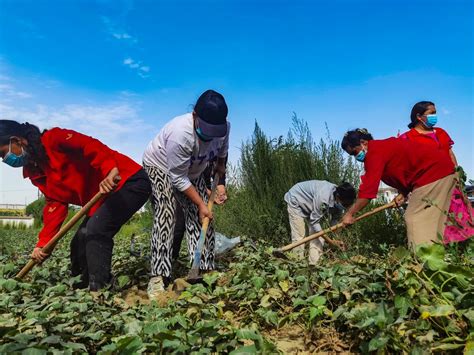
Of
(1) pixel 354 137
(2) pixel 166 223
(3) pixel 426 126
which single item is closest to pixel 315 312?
(2) pixel 166 223

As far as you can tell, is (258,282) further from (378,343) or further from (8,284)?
(8,284)

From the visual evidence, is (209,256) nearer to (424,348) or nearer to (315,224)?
(315,224)

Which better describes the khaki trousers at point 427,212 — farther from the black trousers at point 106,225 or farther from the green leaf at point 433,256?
the black trousers at point 106,225

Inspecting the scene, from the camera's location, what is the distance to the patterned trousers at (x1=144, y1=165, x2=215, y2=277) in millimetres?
3514

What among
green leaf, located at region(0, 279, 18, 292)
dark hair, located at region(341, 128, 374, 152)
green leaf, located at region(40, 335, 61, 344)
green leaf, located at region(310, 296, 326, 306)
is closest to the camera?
green leaf, located at region(40, 335, 61, 344)

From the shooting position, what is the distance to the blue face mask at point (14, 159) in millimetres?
3172

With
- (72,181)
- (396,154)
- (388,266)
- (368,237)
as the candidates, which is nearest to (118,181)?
(72,181)

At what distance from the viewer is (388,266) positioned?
89.8 inches

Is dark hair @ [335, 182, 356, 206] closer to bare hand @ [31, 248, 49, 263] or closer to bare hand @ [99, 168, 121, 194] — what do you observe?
bare hand @ [99, 168, 121, 194]

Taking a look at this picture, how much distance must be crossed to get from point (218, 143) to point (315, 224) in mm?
1851

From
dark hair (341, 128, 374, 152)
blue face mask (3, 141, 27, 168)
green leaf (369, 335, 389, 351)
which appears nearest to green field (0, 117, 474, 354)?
green leaf (369, 335, 389, 351)

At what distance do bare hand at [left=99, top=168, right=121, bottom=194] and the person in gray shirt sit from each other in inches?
85.9

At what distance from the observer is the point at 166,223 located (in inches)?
139

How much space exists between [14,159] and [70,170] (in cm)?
39
